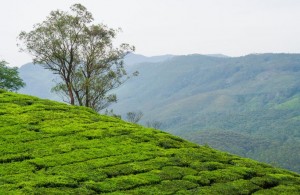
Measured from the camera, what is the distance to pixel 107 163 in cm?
2294

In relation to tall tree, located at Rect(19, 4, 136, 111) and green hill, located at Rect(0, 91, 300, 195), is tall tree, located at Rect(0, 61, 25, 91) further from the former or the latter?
green hill, located at Rect(0, 91, 300, 195)

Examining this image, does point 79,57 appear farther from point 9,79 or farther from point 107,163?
point 107,163

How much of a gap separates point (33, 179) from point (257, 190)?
38.7 ft

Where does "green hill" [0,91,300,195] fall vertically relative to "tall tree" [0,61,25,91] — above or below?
below

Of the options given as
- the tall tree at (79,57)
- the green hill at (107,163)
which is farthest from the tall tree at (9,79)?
the green hill at (107,163)

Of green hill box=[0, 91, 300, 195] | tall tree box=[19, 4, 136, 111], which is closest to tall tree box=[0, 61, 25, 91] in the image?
tall tree box=[19, 4, 136, 111]

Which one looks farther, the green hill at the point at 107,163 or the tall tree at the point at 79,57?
the tall tree at the point at 79,57

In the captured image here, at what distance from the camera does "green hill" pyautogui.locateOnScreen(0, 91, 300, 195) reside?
20.0 metres

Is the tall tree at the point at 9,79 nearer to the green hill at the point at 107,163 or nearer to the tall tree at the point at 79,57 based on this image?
the tall tree at the point at 79,57

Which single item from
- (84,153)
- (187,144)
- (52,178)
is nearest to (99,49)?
(187,144)

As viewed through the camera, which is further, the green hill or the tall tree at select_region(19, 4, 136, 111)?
the tall tree at select_region(19, 4, 136, 111)

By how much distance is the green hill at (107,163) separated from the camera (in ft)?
65.6

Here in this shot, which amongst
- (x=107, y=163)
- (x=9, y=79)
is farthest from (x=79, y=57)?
(x=107, y=163)

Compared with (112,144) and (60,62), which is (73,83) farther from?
(112,144)
